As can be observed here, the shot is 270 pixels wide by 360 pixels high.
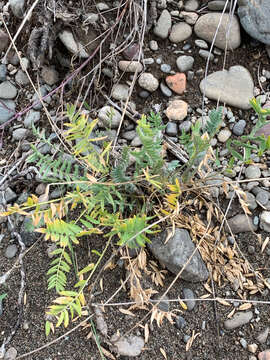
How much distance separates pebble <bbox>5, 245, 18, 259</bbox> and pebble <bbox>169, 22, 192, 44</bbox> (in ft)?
3.37

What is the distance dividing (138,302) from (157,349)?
0.17 metres

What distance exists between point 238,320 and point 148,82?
0.93 m

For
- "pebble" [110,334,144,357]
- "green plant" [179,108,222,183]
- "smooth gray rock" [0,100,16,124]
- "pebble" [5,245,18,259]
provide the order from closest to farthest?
"green plant" [179,108,222,183] → "pebble" [110,334,144,357] → "pebble" [5,245,18,259] → "smooth gray rock" [0,100,16,124]

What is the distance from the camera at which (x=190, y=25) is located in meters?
1.78

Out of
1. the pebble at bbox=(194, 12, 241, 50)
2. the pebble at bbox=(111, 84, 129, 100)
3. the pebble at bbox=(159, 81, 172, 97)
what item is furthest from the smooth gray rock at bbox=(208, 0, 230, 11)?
the pebble at bbox=(111, 84, 129, 100)

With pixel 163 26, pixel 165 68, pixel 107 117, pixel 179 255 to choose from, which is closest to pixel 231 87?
pixel 165 68

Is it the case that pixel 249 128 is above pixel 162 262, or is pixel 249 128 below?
above

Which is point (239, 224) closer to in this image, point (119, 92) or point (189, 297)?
point (189, 297)

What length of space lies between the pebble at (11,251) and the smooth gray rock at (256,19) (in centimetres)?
122

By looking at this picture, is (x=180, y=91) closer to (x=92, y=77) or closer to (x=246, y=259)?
(x=92, y=77)

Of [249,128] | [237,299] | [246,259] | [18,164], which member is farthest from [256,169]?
[18,164]

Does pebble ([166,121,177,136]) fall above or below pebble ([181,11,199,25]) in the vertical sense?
below

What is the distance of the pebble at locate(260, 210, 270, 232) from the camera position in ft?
5.01

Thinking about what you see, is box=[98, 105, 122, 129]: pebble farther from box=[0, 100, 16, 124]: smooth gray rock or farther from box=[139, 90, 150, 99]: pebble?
box=[0, 100, 16, 124]: smooth gray rock
